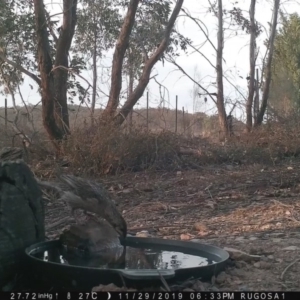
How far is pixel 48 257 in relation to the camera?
393 cm

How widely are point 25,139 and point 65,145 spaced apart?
93 centimetres

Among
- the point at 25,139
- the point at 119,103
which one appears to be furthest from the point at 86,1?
the point at 25,139

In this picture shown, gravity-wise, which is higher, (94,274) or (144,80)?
(144,80)

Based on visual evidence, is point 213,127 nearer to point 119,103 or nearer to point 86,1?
point 86,1

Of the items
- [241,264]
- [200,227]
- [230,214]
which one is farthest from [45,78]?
[241,264]

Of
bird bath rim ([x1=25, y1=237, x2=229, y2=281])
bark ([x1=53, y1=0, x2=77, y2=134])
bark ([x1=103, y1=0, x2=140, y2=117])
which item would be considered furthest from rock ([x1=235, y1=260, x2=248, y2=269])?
bark ([x1=103, y1=0, x2=140, y2=117])

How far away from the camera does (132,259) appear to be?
13.3 ft

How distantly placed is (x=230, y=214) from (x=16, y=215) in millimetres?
3415

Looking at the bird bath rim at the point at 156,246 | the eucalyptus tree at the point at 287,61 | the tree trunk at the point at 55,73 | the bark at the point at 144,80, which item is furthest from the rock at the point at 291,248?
the eucalyptus tree at the point at 287,61

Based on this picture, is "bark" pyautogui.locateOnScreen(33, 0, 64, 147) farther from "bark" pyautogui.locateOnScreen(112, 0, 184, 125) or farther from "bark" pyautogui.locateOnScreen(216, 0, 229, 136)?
"bark" pyautogui.locateOnScreen(216, 0, 229, 136)

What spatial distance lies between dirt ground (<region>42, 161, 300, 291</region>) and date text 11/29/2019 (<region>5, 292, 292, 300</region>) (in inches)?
8.4

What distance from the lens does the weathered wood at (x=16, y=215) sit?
368cm
